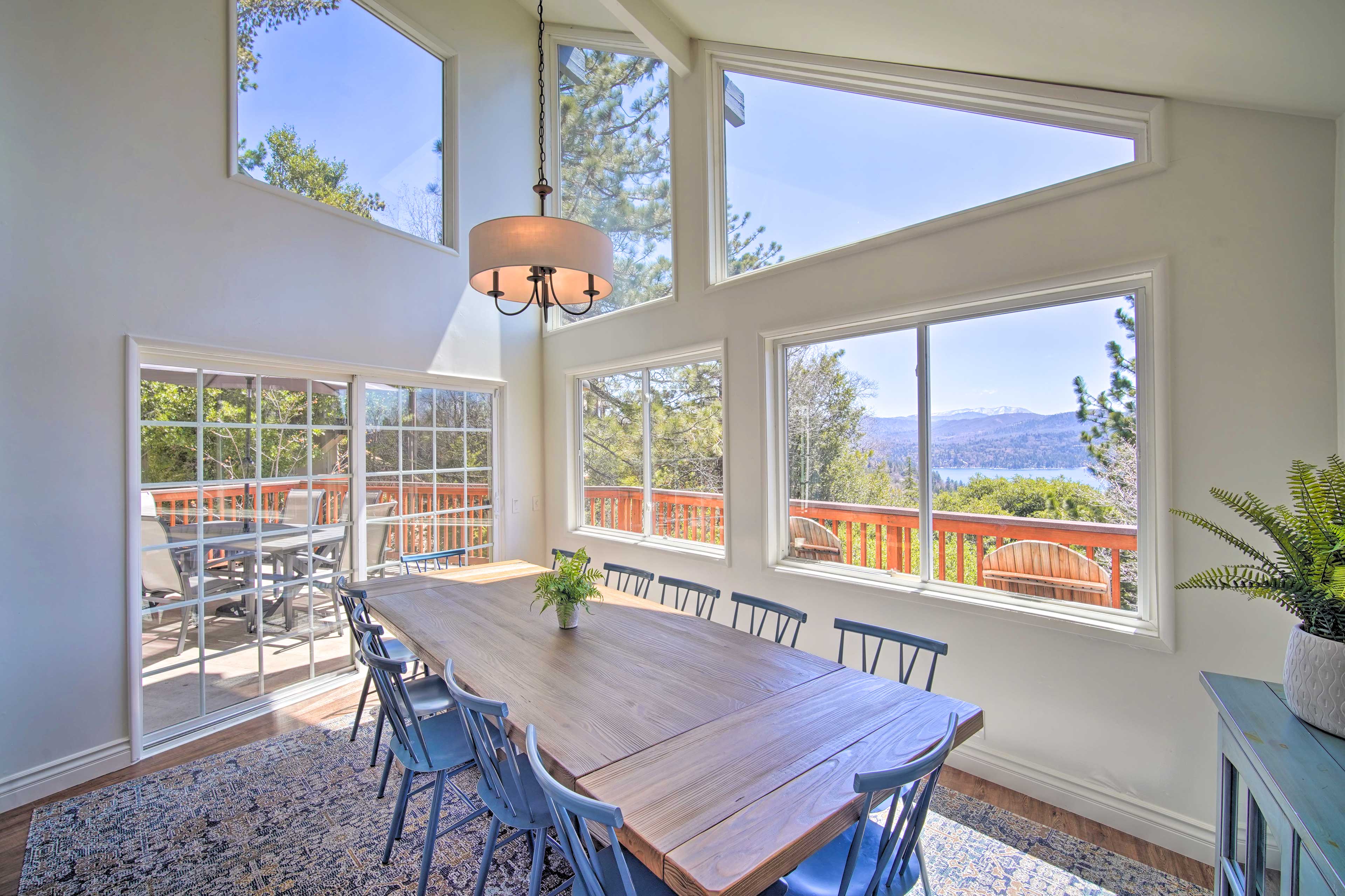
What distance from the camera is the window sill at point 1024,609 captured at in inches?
85.0

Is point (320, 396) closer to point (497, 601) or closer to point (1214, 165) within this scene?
point (497, 601)

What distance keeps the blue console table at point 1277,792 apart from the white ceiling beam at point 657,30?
387cm

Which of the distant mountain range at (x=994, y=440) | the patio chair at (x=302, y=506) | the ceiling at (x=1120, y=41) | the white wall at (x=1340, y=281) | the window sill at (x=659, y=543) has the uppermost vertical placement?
the ceiling at (x=1120, y=41)

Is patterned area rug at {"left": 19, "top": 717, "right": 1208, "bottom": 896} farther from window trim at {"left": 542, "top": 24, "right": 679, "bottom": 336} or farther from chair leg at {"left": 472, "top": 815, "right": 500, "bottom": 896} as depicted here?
window trim at {"left": 542, "top": 24, "right": 679, "bottom": 336}

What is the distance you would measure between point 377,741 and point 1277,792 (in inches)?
117

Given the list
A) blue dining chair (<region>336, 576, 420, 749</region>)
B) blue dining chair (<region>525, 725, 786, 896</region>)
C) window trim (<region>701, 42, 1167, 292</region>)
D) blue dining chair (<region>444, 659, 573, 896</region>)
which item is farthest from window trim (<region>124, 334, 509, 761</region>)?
blue dining chair (<region>525, 725, 786, 896</region>)

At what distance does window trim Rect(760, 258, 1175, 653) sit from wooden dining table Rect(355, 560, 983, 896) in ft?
3.29

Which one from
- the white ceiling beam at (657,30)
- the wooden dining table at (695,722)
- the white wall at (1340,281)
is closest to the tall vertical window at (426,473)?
the wooden dining table at (695,722)

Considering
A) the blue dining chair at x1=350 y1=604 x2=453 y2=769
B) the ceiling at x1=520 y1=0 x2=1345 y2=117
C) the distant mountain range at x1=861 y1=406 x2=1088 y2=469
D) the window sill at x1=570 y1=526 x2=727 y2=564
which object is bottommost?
the blue dining chair at x1=350 y1=604 x2=453 y2=769

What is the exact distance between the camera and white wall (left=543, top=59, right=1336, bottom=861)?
1.87 meters

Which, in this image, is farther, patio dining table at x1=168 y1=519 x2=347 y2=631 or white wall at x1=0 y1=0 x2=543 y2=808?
patio dining table at x1=168 y1=519 x2=347 y2=631

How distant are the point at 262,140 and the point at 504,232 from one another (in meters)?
2.34

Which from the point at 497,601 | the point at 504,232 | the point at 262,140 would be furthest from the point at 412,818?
the point at 262,140

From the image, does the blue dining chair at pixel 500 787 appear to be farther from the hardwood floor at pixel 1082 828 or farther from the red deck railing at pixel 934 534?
the red deck railing at pixel 934 534
